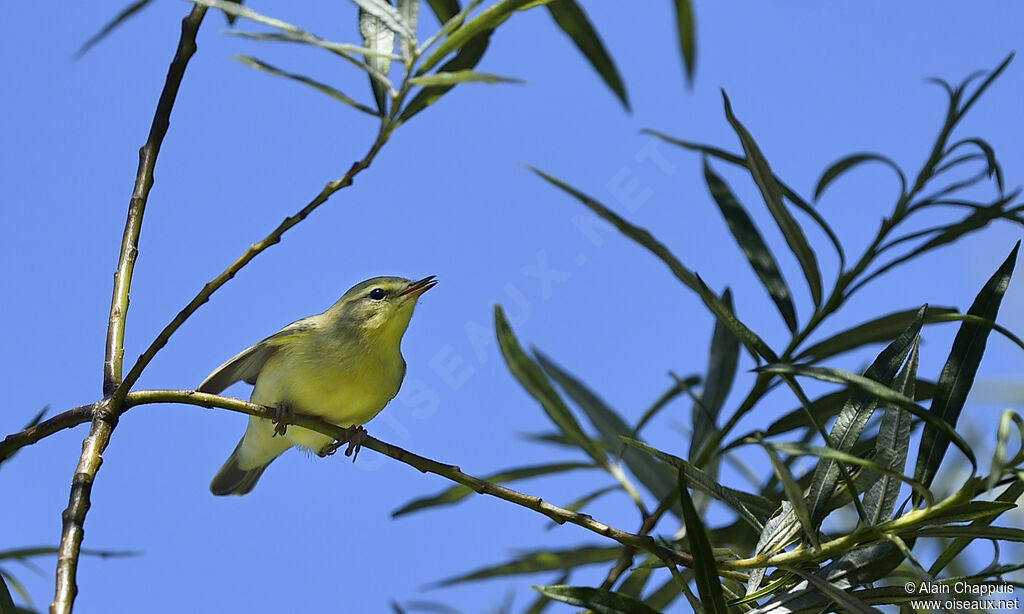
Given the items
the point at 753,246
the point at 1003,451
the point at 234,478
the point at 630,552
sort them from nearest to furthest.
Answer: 1. the point at 1003,451
2. the point at 630,552
3. the point at 753,246
4. the point at 234,478

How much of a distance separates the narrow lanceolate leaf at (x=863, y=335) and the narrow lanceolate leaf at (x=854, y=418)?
0.57m

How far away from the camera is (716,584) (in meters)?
1.69

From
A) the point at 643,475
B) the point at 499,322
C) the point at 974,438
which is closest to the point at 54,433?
the point at 499,322

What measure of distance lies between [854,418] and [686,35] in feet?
3.47

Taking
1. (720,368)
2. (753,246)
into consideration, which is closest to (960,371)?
(753,246)

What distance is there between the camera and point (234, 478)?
4637 mm

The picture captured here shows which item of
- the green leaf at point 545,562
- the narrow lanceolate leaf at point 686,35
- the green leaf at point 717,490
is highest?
the narrow lanceolate leaf at point 686,35

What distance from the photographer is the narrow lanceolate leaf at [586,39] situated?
7.87ft

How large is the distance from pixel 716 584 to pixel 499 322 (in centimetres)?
114

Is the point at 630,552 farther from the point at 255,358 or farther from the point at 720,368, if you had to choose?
the point at 255,358

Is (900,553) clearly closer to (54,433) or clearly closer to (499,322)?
(499,322)

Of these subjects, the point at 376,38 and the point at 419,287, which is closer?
the point at 376,38

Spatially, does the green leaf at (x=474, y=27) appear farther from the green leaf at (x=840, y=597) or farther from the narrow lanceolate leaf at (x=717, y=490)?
the green leaf at (x=840, y=597)

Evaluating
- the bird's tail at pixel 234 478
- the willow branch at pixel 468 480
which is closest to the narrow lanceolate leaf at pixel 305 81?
the willow branch at pixel 468 480
